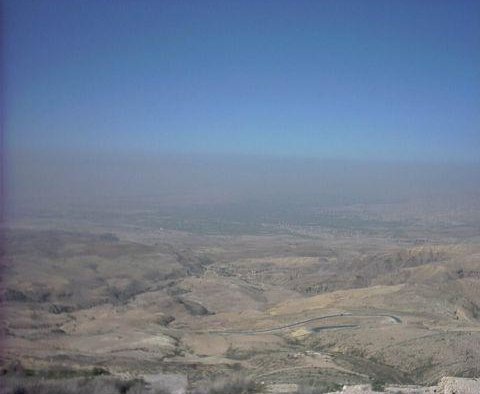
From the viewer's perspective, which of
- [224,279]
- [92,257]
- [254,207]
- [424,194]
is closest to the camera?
[224,279]

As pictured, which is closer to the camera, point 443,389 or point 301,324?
point 443,389

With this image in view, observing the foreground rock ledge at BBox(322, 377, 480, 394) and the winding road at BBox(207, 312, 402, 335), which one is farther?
the winding road at BBox(207, 312, 402, 335)

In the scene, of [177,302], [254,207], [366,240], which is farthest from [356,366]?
[254,207]

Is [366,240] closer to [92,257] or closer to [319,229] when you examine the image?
[319,229]

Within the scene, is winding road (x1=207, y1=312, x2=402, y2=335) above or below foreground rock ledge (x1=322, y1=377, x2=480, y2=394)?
below

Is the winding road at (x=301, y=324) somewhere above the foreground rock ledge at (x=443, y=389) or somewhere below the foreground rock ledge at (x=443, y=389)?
below

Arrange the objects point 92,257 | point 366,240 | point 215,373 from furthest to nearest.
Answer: point 366,240 → point 92,257 → point 215,373

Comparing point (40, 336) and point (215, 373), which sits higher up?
point (215, 373)

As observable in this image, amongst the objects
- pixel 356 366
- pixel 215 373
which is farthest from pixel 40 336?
pixel 356 366

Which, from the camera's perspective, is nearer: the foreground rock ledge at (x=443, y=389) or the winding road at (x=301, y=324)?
the foreground rock ledge at (x=443, y=389)

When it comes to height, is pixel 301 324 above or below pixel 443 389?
below

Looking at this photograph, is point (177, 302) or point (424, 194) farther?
point (424, 194)
